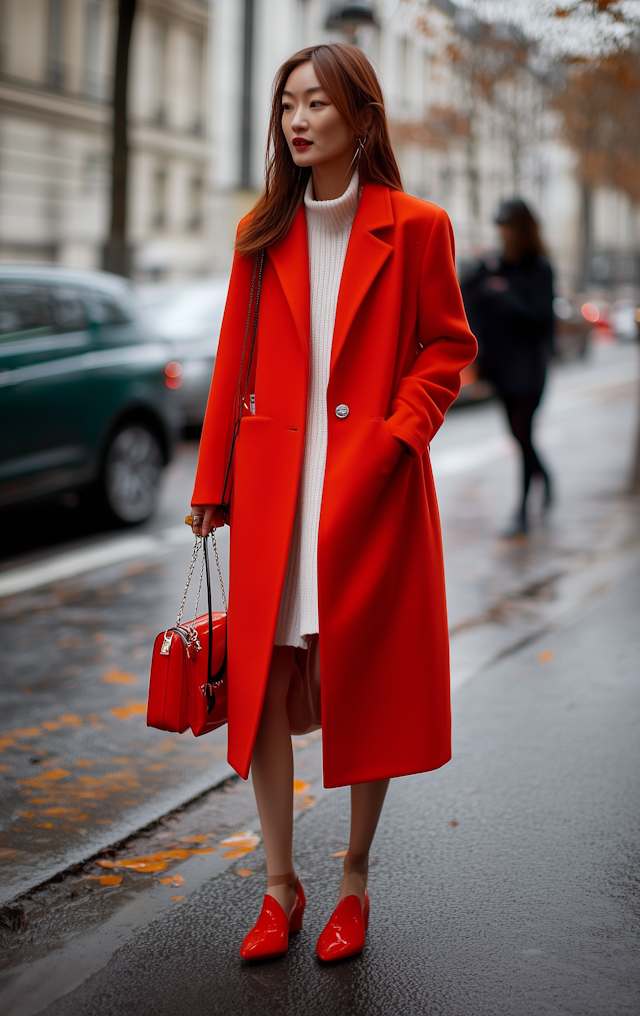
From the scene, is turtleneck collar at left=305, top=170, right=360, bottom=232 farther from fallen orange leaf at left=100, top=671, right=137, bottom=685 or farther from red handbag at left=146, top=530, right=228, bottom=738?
fallen orange leaf at left=100, top=671, right=137, bottom=685

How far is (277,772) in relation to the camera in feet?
9.24

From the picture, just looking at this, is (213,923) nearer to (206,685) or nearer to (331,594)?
(206,685)

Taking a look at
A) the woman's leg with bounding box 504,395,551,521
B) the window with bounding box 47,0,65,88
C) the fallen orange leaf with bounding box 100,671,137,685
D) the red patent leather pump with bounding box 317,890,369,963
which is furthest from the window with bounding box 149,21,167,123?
the red patent leather pump with bounding box 317,890,369,963

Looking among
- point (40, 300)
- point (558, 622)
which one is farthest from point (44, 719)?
point (40, 300)

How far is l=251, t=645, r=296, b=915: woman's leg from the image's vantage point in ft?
9.09

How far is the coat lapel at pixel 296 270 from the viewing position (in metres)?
2.66

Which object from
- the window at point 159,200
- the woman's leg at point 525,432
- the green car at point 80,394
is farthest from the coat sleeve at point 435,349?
the window at point 159,200

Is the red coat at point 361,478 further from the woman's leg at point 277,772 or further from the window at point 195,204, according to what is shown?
the window at point 195,204

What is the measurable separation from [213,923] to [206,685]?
64 cm

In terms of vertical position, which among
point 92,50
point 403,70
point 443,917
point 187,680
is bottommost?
point 443,917

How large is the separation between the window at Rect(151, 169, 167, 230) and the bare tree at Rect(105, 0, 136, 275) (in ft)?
57.9

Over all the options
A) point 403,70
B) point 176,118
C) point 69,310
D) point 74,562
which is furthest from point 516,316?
point 403,70

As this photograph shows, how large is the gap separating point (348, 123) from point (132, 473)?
5.83 metres

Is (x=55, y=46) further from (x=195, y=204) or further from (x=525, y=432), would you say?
(x=525, y=432)
